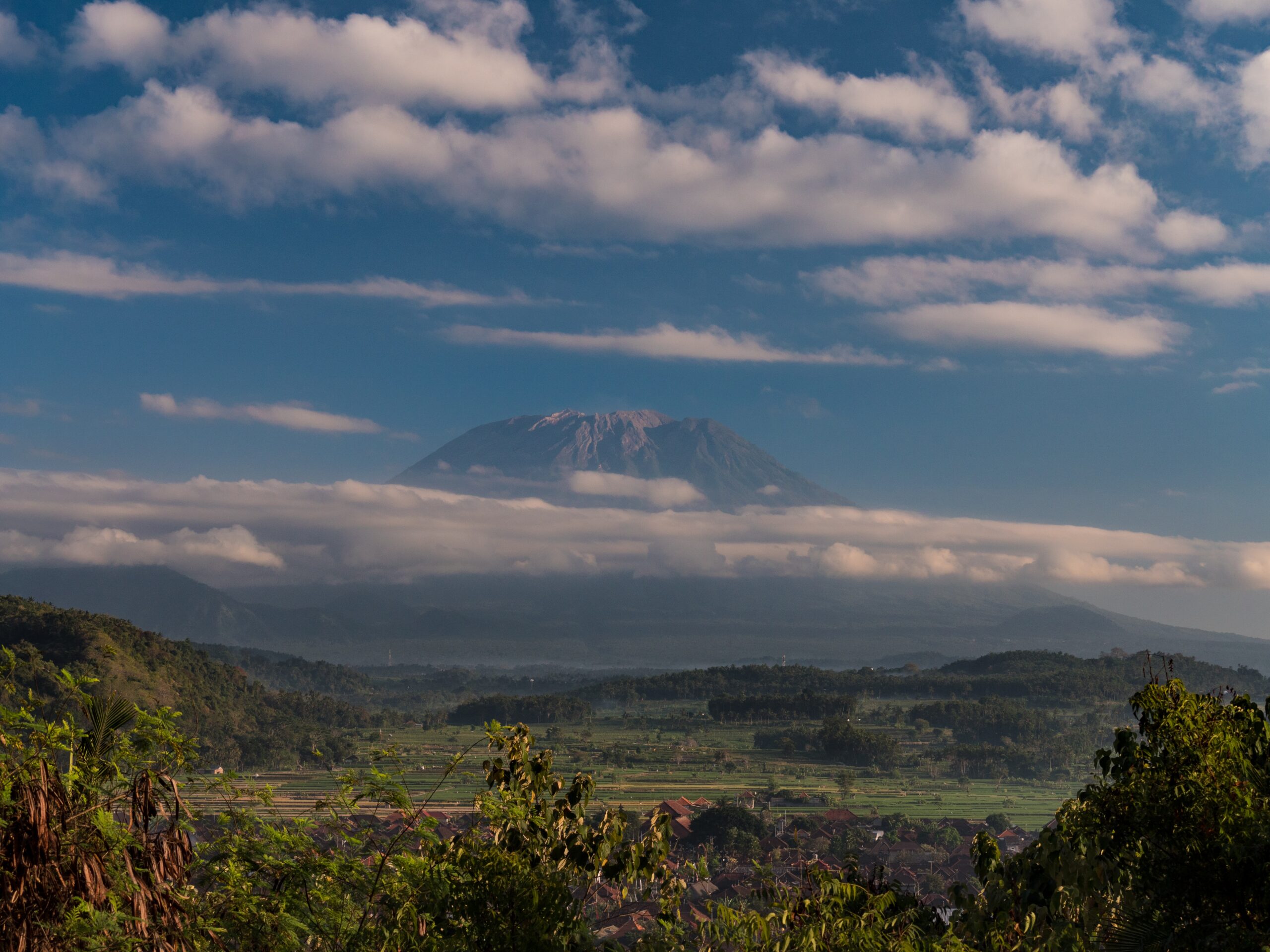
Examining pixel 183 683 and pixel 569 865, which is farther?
pixel 183 683

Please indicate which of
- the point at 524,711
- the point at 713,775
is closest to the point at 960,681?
the point at 524,711

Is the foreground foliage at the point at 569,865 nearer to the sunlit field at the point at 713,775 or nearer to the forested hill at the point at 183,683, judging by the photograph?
the sunlit field at the point at 713,775

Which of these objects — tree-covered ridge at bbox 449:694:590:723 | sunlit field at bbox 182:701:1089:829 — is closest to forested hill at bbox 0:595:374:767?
sunlit field at bbox 182:701:1089:829

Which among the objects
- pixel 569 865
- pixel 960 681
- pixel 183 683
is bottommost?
pixel 960 681

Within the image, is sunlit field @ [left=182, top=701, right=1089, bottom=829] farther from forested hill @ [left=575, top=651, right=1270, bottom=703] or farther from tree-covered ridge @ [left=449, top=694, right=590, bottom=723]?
forested hill @ [left=575, top=651, right=1270, bottom=703]

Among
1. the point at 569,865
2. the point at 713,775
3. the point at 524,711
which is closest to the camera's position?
the point at 569,865

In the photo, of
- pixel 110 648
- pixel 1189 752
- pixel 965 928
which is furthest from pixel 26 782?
pixel 1189 752

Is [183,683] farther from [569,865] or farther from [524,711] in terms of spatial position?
[569,865]
